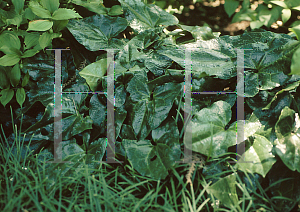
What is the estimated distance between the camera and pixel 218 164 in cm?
124

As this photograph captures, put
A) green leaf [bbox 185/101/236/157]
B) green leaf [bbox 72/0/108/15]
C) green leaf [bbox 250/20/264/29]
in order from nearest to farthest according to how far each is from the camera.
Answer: green leaf [bbox 185/101/236/157] < green leaf [bbox 72/0/108/15] < green leaf [bbox 250/20/264/29]

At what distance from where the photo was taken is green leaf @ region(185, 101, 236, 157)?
3.87ft

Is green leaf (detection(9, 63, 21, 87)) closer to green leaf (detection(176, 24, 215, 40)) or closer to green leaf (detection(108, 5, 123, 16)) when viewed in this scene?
green leaf (detection(108, 5, 123, 16))

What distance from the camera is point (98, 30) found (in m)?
1.60

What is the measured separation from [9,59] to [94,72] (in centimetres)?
49

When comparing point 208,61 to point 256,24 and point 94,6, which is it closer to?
point 94,6

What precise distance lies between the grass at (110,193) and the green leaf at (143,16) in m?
0.91

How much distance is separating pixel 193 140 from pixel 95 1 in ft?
3.60

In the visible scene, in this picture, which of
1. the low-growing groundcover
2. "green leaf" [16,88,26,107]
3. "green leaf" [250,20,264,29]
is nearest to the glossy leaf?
the low-growing groundcover

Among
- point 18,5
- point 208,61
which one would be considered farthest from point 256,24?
point 18,5

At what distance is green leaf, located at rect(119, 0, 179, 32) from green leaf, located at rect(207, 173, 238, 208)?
1.04m

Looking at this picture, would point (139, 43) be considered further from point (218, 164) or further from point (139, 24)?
point (218, 164)

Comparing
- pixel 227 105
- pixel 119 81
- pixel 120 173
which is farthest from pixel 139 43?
pixel 120 173

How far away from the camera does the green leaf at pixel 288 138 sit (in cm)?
112
